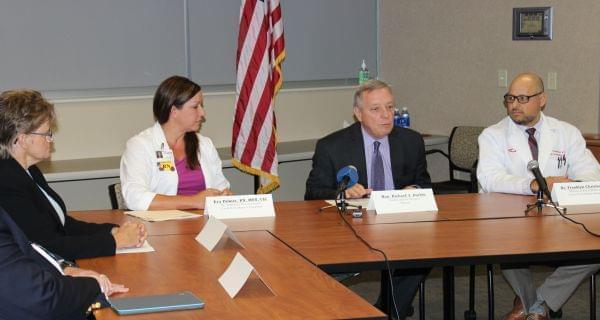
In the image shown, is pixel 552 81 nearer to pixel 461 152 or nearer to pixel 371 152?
pixel 461 152

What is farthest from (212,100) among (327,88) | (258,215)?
(258,215)

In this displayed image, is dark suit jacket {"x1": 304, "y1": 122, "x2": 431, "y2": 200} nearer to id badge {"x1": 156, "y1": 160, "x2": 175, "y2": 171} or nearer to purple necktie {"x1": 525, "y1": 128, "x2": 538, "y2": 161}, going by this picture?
purple necktie {"x1": 525, "y1": 128, "x2": 538, "y2": 161}

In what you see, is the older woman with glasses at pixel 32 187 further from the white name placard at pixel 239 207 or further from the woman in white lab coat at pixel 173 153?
the woman in white lab coat at pixel 173 153

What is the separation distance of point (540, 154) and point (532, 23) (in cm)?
208

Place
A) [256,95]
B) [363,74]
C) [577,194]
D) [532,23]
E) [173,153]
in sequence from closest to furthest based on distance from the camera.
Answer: [577,194] < [173,153] < [256,95] < [532,23] < [363,74]

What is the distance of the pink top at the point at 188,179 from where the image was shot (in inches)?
180

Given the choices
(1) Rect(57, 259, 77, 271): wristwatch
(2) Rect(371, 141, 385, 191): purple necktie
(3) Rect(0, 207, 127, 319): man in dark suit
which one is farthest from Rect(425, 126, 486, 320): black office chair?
(3) Rect(0, 207, 127, 319): man in dark suit

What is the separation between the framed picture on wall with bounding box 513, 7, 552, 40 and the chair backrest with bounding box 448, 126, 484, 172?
2.61 feet

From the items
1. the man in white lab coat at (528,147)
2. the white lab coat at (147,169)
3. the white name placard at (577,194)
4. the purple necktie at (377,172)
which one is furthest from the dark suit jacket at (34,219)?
the man in white lab coat at (528,147)

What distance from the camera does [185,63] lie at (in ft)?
22.2

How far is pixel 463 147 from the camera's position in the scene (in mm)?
6941

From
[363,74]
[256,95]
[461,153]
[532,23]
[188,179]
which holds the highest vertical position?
[532,23]

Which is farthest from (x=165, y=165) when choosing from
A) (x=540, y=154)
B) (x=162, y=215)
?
(x=540, y=154)

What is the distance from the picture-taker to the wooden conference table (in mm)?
2623
